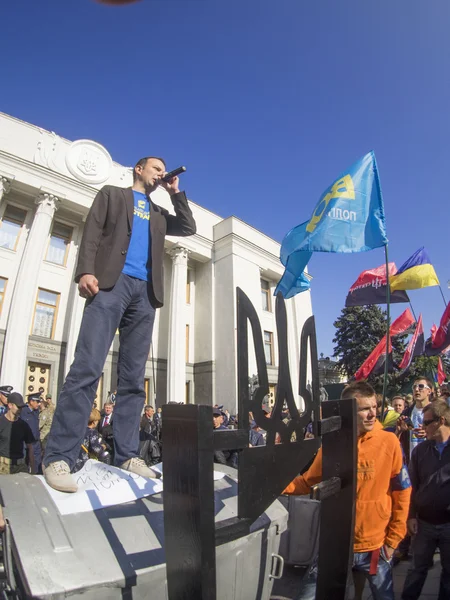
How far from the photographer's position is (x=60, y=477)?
1585 mm

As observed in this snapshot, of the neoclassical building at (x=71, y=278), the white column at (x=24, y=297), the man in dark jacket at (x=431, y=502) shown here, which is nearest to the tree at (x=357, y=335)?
the neoclassical building at (x=71, y=278)

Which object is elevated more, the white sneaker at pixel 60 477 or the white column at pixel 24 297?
the white column at pixel 24 297

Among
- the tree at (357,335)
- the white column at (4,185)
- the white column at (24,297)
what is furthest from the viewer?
the tree at (357,335)

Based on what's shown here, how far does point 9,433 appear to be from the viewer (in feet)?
19.4

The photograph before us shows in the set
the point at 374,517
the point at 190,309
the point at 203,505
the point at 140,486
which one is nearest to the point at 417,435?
the point at 374,517

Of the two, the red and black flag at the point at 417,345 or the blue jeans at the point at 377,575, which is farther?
the red and black flag at the point at 417,345

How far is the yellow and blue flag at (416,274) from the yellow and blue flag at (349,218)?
15.0 ft

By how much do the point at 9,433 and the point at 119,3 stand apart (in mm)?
6041

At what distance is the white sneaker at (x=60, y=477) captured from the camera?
152 cm

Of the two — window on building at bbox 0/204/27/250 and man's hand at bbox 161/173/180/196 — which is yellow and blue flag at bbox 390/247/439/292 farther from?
window on building at bbox 0/204/27/250

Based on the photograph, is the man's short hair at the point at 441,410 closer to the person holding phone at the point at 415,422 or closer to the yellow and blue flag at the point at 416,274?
the person holding phone at the point at 415,422

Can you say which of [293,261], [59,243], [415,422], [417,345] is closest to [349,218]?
[293,261]

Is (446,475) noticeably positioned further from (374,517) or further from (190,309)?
(190,309)

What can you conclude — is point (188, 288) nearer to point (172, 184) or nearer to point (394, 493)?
point (172, 184)
